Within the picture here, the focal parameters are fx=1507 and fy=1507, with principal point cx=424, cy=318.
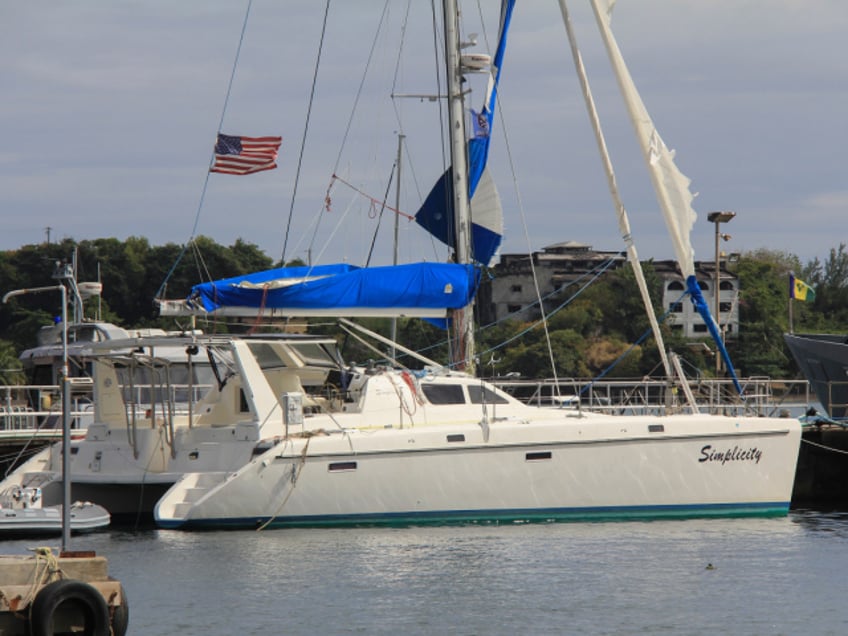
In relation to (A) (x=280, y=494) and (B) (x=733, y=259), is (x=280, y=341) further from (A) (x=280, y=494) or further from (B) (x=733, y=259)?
(B) (x=733, y=259)

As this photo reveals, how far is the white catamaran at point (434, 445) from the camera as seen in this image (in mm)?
27078

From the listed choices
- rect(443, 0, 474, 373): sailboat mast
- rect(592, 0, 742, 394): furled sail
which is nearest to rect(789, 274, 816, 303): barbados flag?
rect(592, 0, 742, 394): furled sail

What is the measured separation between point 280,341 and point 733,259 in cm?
10342

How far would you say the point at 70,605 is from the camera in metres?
17.2

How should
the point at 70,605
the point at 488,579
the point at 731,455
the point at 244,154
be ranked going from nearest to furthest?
1. the point at 70,605
2. the point at 488,579
3. the point at 731,455
4. the point at 244,154

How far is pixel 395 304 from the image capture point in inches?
1204

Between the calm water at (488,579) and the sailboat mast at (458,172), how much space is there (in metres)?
4.78

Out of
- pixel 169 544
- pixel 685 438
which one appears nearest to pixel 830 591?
pixel 685 438

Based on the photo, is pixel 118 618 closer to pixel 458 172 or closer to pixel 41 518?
pixel 41 518

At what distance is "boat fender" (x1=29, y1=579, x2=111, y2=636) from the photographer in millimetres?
16938

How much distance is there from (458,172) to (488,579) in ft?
36.9

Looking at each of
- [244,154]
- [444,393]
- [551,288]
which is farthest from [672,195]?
[551,288]

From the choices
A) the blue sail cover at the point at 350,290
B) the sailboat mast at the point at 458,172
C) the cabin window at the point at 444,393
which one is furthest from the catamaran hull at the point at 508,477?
the blue sail cover at the point at 350,290

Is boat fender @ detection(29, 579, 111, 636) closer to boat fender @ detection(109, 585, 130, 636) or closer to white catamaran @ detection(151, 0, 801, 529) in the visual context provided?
boat fender @ detection(109, 585, 130, 636)
